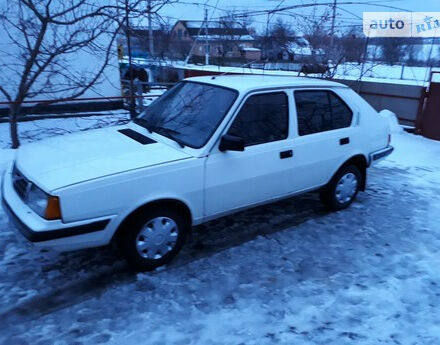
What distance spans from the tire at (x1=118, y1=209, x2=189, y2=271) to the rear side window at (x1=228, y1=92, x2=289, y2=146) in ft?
3.18

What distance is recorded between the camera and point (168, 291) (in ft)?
10.5

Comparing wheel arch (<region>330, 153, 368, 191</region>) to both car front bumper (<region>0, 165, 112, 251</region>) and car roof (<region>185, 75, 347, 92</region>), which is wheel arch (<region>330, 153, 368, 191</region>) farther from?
car front bumper (<region>0, 165, 112, 251</region>)

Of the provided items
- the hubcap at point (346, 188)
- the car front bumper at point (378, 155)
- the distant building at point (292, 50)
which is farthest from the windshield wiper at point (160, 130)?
the distant building at point (292, 50)

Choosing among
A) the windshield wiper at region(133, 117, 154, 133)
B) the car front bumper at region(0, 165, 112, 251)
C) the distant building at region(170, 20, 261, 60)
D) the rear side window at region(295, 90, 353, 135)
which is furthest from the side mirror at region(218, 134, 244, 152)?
the distant building at region(170, 20, 261, 60)

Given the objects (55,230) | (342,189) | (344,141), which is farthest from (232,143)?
(342,189)

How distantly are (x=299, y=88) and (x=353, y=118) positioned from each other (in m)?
0.91

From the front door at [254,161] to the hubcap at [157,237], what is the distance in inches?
15.2

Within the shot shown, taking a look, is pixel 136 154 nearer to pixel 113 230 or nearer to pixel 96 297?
pixel 113 230

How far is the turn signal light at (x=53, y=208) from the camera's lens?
9.23ft

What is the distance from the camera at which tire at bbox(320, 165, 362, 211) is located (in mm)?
4660

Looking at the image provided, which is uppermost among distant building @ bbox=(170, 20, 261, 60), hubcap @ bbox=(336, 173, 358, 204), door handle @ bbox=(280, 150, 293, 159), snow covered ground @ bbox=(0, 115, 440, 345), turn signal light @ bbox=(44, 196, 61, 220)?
distant building @ bbox=(170, 20, 261, 60)

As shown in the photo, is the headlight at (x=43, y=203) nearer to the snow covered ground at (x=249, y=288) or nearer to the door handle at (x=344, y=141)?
the snow covered ground at (x=249, y=288)

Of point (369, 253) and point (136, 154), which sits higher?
point (136, 154)

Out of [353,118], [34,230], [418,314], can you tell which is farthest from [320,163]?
→ [34,230]
